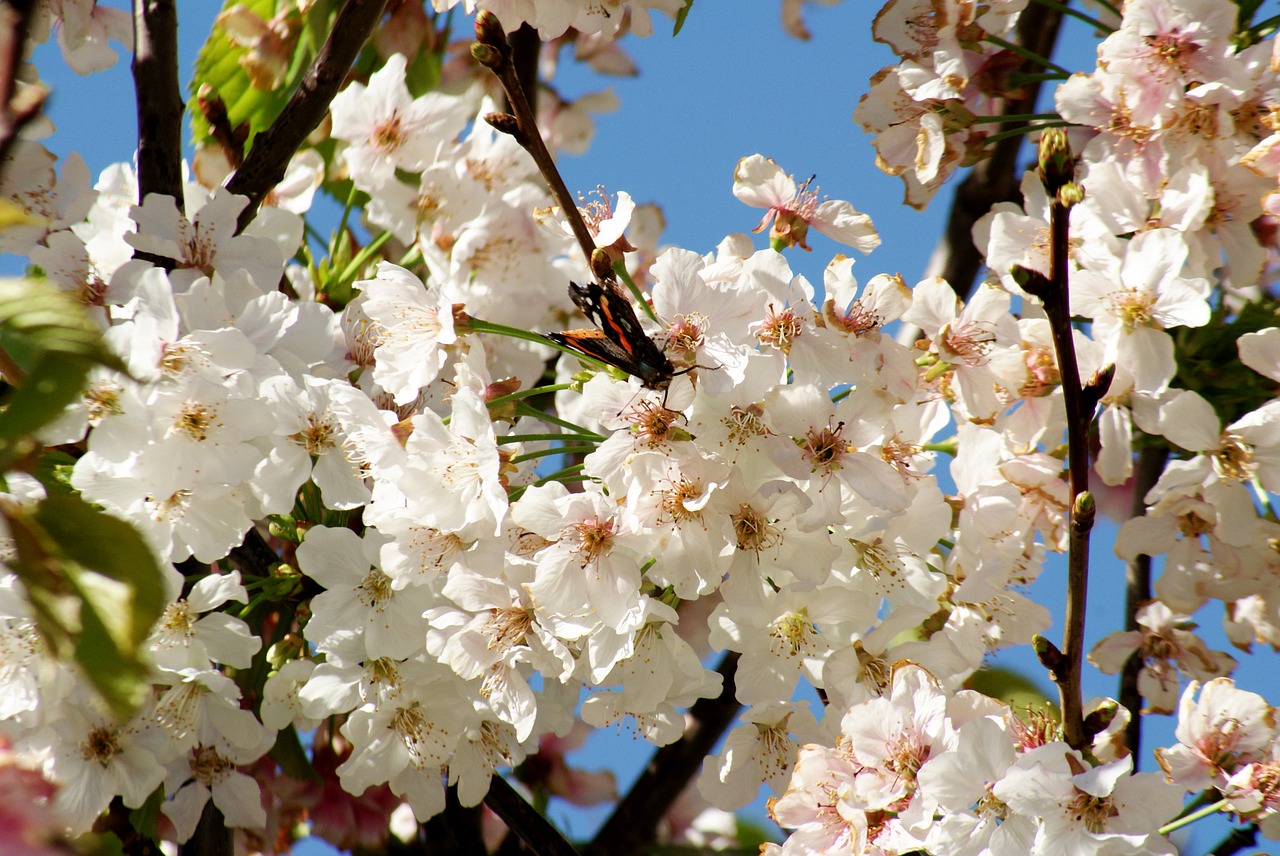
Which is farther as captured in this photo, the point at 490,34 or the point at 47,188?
the point at 47,188

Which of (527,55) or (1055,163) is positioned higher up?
(527,55)

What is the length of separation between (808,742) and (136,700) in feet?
3.37

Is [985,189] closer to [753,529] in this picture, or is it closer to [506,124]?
[753,529]

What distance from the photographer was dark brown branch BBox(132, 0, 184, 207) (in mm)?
1532

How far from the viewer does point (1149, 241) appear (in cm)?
138

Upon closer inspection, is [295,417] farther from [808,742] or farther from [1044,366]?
[1044,366]

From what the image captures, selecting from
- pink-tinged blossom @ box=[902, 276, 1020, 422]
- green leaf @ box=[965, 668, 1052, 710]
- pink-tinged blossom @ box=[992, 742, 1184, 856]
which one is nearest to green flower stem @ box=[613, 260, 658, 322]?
pink-tinged blossom @ box=[902, 276, 1020, 422]

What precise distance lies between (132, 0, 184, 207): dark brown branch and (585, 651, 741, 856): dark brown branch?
51.3 inches

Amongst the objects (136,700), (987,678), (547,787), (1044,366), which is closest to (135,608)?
(136,700)

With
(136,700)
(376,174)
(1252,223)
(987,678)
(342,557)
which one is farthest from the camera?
(987,678)

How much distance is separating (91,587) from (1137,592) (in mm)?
1780

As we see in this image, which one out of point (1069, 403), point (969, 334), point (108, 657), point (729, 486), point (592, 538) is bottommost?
point (108, 657)

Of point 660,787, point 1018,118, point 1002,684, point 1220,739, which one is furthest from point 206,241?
point 1002,684

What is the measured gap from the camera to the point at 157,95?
1546mm
